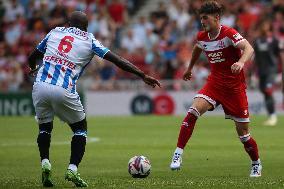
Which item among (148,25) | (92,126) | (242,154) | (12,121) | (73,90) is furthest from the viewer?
(148,25)

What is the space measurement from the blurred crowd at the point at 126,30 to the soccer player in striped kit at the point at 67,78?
17124 mm

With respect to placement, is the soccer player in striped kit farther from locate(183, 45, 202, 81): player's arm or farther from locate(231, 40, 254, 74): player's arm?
locate(183, 45, 202, 81): player's arm

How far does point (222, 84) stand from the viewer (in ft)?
40.3

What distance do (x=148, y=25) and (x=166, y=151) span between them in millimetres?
14722

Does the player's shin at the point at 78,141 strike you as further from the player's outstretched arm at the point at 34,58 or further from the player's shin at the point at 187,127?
the player's shin at the point at 187,127

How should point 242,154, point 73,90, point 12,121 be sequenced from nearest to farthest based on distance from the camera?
point 73,90
point 242,154
point 12,121

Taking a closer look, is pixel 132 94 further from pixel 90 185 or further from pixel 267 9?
pixel 90 185

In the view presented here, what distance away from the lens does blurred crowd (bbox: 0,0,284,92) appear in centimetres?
2908

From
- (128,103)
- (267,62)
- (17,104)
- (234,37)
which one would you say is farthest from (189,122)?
(17,104)

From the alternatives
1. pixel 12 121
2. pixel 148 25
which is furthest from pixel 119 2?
pixel 12 121

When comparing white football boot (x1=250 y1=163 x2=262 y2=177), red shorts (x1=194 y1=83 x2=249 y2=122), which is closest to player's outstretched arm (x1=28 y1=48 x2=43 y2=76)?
red shorts (x1=194 y1=83 x2=249 y2=122)

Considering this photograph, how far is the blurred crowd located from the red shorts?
15.3 m

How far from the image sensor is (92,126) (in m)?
23.9

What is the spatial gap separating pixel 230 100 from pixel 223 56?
64 centimetres
